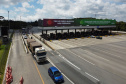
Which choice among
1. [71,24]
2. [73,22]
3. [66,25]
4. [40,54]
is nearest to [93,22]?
[73,22]

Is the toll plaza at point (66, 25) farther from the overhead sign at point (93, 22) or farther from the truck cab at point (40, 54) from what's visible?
the truck cab at point (40, 54)

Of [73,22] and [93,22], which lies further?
[93,22]

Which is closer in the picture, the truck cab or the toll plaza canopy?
the truck cab

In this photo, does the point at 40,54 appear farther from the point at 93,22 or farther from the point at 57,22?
the point at 93,22

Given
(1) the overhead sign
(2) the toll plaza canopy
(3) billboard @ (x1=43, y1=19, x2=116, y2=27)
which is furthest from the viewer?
(1) the overhead sign

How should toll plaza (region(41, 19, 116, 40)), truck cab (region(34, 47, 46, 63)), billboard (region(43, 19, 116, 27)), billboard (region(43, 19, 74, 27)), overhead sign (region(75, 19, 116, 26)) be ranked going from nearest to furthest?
1. truck cab (region(34, 47, 46, 63))
2. billboard (region(43, 19, 74, 27))
3. billboard (region(43, 19, 116, 27))
4. toll plaza (region(41, 19, 116, 40))
5. overhead sign (region(75, 19, 116, 26))

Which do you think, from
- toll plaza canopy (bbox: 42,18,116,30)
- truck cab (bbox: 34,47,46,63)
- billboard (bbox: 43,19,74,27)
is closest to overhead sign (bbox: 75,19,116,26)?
toll plaza canopy (bbox: 42,18,116,30)

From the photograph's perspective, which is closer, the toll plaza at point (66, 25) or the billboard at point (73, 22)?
the billboard at point (73, 22)

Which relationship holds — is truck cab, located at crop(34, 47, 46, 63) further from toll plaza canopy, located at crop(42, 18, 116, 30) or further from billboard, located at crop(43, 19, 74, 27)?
billboard, located at crop(43, 19, 74, 27)

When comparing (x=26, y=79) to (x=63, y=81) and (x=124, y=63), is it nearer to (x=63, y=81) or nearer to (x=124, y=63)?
(x=63, y=81)

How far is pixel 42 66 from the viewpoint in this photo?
22172 millimetres

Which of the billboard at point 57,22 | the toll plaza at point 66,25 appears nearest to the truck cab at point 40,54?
the toll plaza at point 66,25

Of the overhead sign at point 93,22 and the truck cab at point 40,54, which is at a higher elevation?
the overhead sign at point 93,22

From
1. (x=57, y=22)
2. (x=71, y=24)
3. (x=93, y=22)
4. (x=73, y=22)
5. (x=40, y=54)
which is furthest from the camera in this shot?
(x=93, y=22)
